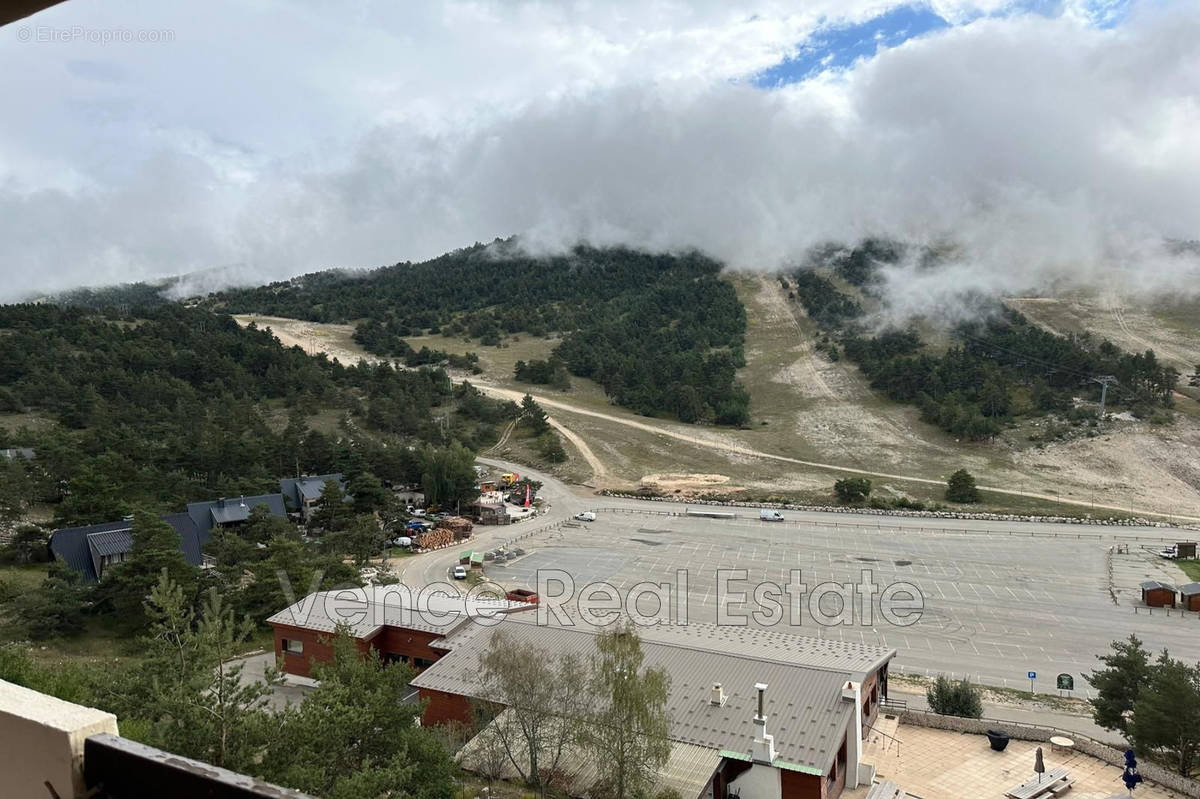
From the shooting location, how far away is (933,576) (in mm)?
35062

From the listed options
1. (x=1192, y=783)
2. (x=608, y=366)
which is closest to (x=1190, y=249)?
(x=608, y=366)

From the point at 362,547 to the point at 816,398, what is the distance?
192 ft

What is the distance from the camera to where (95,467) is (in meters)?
31.5

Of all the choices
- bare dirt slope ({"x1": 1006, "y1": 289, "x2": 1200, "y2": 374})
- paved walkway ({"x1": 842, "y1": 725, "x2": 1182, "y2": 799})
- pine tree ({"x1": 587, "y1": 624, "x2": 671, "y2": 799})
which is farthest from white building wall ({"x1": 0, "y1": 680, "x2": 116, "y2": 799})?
bare dirt slope ({"x1": 1006, "y1": 289, "x2": 1200, "y2": 374})

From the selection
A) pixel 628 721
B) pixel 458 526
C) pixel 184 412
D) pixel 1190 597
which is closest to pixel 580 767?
pixel 628 721

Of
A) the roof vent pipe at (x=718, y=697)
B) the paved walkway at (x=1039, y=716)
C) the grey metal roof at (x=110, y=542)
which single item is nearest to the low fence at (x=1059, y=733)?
the paved walkway at (x=1039, y=716)

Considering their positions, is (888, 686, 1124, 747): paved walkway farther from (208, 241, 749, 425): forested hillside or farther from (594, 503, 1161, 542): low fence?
(208, 241, 749, 425): forested hillside

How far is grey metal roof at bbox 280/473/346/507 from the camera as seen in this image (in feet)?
130

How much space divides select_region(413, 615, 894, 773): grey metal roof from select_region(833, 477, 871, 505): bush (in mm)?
33871

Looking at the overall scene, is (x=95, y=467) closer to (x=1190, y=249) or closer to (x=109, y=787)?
(x=109, y=787)

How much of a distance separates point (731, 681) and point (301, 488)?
1196 inches

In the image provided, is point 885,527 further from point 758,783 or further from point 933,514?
point 758,783

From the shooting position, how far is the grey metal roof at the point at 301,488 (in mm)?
39562

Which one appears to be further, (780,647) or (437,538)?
(437,538)
